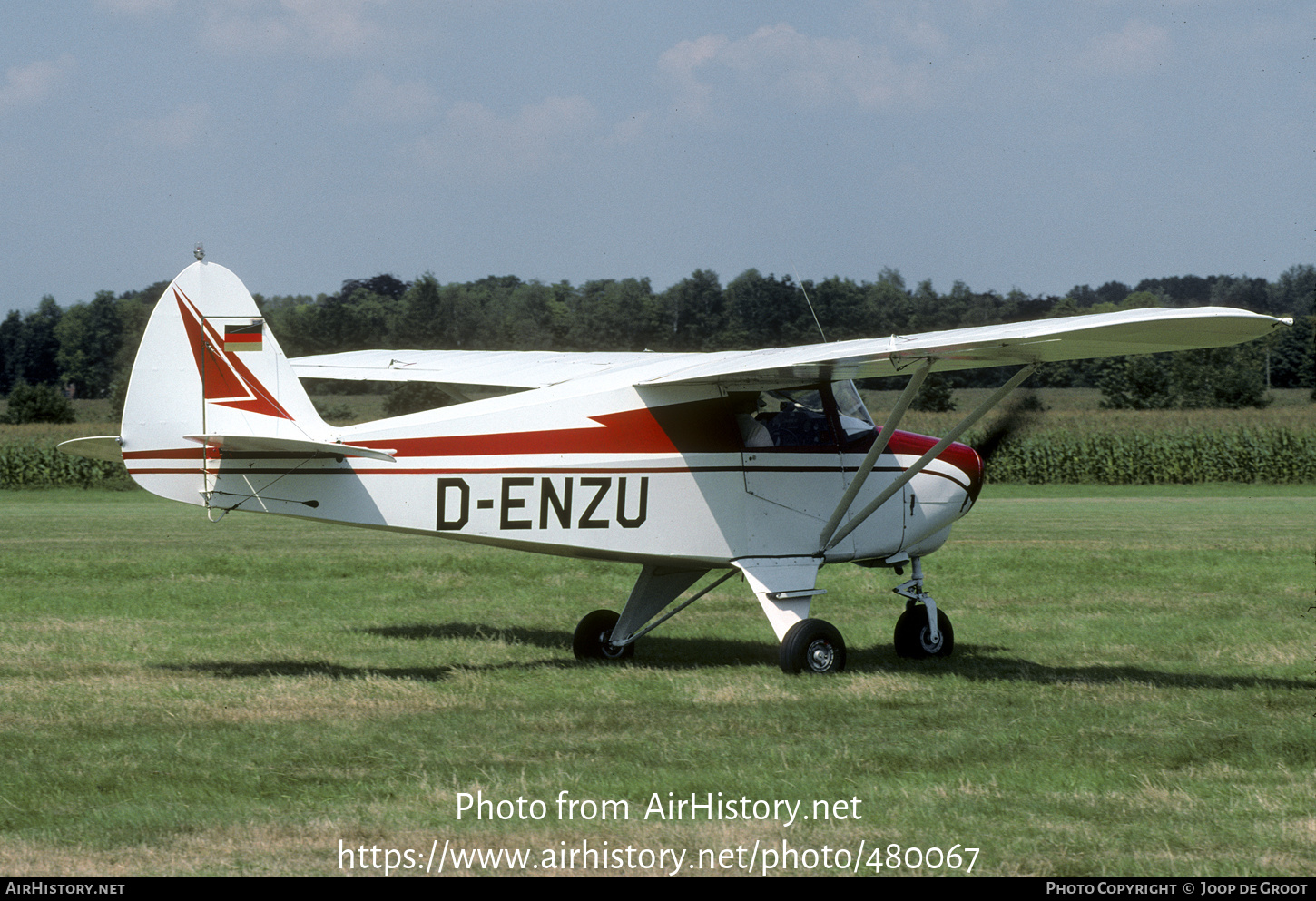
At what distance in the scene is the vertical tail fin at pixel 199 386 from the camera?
9.01m

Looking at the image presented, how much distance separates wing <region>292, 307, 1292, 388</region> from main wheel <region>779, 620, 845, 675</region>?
6.15 feet

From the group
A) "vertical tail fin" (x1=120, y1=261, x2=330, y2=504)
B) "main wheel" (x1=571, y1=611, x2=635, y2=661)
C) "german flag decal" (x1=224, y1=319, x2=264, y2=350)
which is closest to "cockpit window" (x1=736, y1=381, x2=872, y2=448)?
"main wheel" (x1=571, y1=611, x2=635, y2=661)

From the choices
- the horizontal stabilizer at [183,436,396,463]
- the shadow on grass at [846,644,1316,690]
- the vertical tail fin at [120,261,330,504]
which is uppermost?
the vertical tail fin at [120,261,330,504]

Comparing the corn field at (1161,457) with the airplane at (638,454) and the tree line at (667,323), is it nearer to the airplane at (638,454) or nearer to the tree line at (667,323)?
the tree line at (667,323)

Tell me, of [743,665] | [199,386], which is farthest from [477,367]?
[743,665]

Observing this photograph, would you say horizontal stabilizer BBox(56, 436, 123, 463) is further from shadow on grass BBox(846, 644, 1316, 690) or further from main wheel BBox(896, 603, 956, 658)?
main wheel BBox(896, 603, 956, 658)

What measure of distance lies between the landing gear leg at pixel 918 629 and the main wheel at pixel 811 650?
1.25m

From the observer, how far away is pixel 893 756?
7195 mm

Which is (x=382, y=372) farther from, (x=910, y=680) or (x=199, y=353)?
(x=910, y=680)

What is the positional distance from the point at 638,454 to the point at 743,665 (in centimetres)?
210

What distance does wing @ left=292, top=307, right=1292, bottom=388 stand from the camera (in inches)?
320

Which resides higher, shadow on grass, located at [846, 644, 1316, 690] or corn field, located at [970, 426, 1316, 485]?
shadow on grass, located at [846, 644, 1316, 690]

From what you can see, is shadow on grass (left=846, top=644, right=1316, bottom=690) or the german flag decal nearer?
the german flag decal
